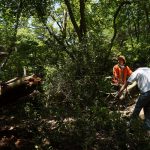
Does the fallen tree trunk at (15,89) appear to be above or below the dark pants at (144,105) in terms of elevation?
above

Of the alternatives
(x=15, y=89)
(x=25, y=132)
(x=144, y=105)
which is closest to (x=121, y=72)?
(x=144, y=105)

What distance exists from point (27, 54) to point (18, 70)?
1.81 metres

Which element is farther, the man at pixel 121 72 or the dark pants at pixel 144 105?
the man at pixel 121 72

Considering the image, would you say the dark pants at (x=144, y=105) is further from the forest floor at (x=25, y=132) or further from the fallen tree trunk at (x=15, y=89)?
the fallen tree trunk at (x=15, y=89)

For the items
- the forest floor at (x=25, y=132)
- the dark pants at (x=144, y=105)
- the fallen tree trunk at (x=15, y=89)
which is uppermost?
the fallen tree trunk at (x=15, y=89)

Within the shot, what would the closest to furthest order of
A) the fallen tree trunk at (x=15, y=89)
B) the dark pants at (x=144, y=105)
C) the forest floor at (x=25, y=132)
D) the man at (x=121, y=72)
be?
1. the forest floor at (x=25, y=132)
2. the dark pants at (x=144, y=105)
3. the fallen tree trunk at (x=15, y=89)
4. the man at (x=121, y=72)

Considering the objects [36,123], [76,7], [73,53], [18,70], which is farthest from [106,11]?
[36,123]

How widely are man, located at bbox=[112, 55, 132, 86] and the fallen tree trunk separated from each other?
2.80 metres

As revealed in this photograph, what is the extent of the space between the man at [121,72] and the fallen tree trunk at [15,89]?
9.17 ft

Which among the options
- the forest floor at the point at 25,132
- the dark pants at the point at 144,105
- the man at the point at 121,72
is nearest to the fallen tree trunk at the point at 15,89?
the forest floor at the point at 25,132

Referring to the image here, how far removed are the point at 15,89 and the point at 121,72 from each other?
11.7 ft

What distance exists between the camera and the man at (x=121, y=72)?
34.4ft

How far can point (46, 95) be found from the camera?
1045 centimetres

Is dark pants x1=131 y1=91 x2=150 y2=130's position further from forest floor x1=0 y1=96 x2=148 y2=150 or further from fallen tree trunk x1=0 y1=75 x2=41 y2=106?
fallen tree trunk x1=0 y1=75 x2=41 y2=106
